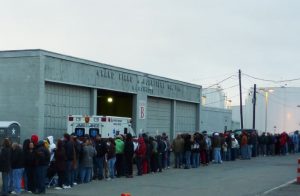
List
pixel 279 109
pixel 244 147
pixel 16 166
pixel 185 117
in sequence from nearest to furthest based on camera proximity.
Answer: pixel 16 166 → pixel 244 147 → pixel 185 117 → pixel 279 109

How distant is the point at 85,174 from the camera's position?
19766 mm

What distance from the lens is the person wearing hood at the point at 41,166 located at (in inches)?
656

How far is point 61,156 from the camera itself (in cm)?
1773

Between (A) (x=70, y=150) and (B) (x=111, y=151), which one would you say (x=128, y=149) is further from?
(A) (x=70, y=150)

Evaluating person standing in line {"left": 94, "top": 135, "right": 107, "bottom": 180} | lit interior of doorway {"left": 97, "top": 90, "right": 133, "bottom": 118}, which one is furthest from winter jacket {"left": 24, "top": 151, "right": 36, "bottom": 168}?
lit interior of doorway {"left": 97, "top": 90, "right": 133, "bottom": 118}

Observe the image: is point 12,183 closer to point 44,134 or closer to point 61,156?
point 61,156

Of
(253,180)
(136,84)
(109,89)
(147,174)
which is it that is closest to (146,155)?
(147,174)

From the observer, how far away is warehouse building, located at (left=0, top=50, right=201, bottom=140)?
24.2m

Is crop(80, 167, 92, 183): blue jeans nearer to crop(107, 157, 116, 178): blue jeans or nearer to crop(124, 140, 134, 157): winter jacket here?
crop(107, 157, 116, 178): blue jeans

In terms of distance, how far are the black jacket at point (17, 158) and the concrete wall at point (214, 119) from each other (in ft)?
119

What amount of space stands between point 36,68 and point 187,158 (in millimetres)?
8367

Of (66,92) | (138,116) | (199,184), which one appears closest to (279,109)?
(138,116)

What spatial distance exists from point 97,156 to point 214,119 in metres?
37.2

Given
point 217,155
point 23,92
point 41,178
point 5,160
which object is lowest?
point 41,178
